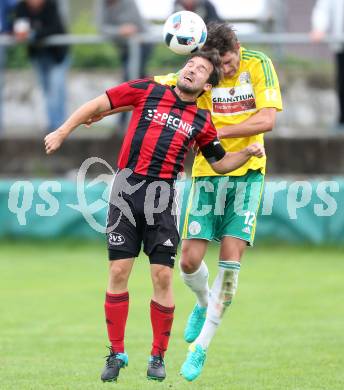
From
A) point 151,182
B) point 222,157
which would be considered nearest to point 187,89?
point 222,157

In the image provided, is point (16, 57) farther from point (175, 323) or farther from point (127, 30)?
point (175, 323)

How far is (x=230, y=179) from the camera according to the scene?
311 inches

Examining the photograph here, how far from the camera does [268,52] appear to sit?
15672 millimetres

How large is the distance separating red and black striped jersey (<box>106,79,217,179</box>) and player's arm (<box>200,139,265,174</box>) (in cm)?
13

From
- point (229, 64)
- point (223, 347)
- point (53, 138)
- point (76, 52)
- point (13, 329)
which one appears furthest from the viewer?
point (76, 52)

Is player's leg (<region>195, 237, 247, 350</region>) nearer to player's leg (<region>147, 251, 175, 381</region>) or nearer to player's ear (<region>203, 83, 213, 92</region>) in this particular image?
player's leg (<region>147, 251, 175, 381</region>)

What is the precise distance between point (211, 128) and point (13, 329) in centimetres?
329

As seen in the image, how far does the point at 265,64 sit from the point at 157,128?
117 centimetres

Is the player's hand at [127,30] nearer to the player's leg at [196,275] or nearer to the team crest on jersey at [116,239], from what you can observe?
the player's leg at [196,275]

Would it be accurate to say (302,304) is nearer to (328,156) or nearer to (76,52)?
(328,156)

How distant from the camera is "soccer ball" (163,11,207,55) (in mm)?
7223

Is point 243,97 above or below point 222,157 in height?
above

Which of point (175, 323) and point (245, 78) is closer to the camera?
point (245, 78)

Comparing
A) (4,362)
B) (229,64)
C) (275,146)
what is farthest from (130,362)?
(275,146)
